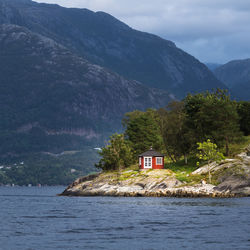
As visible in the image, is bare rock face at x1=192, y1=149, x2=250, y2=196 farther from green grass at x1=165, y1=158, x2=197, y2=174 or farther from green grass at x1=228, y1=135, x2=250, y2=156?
green grass at x1=165, y1=158, x2=197, y2=174

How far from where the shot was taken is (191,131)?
135 metres

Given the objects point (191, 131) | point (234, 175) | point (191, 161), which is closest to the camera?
point (234, 175)

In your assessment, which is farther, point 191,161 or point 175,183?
point 191,161

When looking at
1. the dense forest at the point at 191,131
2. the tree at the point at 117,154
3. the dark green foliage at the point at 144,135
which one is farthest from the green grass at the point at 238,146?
the dark green foliage at the point at 144,135

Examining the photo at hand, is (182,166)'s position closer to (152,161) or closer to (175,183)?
(152,161)

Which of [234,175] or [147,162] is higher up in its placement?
[147,162]

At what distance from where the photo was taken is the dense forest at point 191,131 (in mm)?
129250

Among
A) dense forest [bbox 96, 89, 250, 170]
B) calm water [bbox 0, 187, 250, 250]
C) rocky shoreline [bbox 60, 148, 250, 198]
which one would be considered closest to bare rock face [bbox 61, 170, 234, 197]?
rocky shoreline [bbox 60, 148, 250, 198]

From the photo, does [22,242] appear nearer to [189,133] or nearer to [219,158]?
[219,158]

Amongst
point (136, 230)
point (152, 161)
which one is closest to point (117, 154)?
point (152, 161)

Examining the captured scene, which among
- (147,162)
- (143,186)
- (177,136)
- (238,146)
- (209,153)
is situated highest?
(177,136)

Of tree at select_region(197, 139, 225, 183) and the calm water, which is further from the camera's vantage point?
tree at select_region(197, 139, 225, 183)

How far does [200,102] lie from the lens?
458 feet

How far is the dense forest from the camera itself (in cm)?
12925
